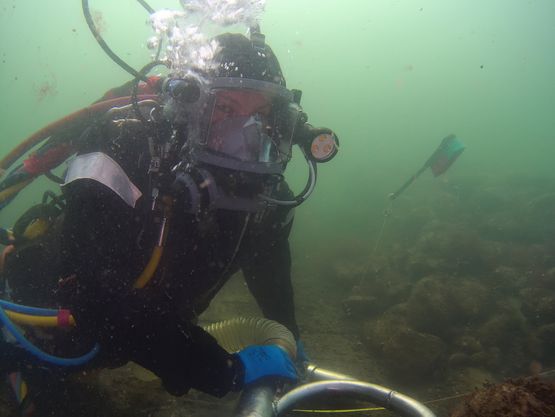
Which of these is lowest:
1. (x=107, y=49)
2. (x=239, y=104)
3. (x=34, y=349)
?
(x=34, y=349)

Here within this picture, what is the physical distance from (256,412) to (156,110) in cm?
199

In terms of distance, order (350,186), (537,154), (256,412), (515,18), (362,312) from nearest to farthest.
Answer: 1. (256,412)
2. (362,312)
3. (350,186)
4. (515,18)
5. (537,154)

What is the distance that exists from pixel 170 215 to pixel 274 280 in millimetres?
1545

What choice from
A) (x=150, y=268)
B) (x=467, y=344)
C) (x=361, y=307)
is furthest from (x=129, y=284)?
(x=361, y=307)

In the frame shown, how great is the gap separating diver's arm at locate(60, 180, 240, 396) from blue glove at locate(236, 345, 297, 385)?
0.31 feet

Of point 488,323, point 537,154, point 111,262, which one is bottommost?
point 488,323

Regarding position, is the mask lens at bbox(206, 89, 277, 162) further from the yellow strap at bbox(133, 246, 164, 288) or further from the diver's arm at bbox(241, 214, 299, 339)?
the diver's arm at bbox(241, 214, 299, 339)

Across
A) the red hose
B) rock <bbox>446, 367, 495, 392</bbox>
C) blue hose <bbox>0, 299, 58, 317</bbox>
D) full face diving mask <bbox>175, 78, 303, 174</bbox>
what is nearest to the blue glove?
full face diving mask <bbox>175, 78, 303, 174</bbox>

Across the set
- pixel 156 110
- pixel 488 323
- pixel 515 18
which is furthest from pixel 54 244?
pixel 515 18

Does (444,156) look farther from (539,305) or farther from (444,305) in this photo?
(444,305)

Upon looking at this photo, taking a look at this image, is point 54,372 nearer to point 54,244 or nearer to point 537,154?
point 54,244

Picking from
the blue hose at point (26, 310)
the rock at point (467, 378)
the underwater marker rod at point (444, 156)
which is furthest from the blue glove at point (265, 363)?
the underwater marker rod at point (444, 156)

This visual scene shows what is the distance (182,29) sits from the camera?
3799 mm

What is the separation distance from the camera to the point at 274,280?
3436mm
